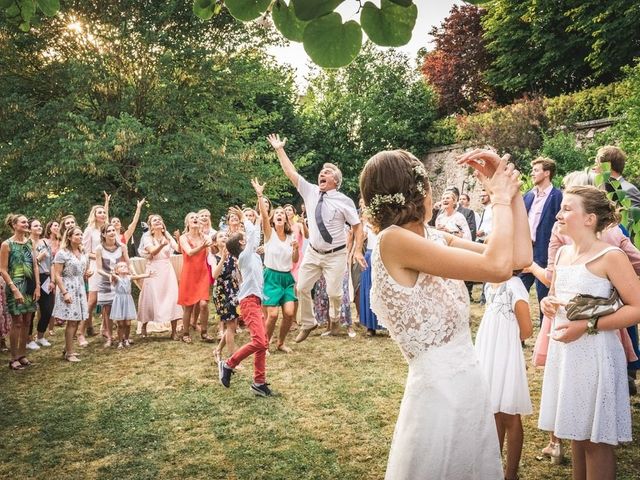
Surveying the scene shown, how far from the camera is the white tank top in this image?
6.79m

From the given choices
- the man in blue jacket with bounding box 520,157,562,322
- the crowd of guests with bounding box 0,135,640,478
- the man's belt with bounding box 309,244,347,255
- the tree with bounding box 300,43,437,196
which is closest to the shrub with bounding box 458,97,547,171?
the tree with bounding box 300,43,437,196

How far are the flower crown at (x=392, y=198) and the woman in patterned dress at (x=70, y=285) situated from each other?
5992 millimetres

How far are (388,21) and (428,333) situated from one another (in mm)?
1153

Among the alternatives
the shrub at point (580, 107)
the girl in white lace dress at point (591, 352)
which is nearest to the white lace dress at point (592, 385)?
the girl in white lace dress at point (591, 352)

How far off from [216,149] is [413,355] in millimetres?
14270

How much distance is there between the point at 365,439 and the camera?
4.07 metres

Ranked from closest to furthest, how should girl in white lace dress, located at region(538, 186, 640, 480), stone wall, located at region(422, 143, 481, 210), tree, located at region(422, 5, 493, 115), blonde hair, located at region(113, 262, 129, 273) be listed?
girl in white lace dress, located at region(538, 186, 640, 480) → blonde hair, located at region(113, 262, 129, 273) → stone wall, located at region(422, 143, 481, 210) → tree, located at region(422, 5, 493, 115)

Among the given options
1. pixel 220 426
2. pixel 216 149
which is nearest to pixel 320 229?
pixel 220 426

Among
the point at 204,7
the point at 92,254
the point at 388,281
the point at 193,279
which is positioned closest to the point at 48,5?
the point at 204,7

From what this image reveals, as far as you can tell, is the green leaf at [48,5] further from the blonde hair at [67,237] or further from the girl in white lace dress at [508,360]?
the blonde hair at [67,237]

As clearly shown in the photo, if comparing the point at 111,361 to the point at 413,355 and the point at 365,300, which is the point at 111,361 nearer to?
the point at 365,300

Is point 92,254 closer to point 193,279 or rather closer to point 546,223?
point 193,279

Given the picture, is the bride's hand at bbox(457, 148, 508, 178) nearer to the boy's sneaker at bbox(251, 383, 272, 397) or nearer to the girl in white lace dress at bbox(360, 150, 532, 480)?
the girl in white lace dress at bbox(360, 150, 532, 480)

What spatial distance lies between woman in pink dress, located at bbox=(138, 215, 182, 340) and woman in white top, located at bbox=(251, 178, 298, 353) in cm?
232
